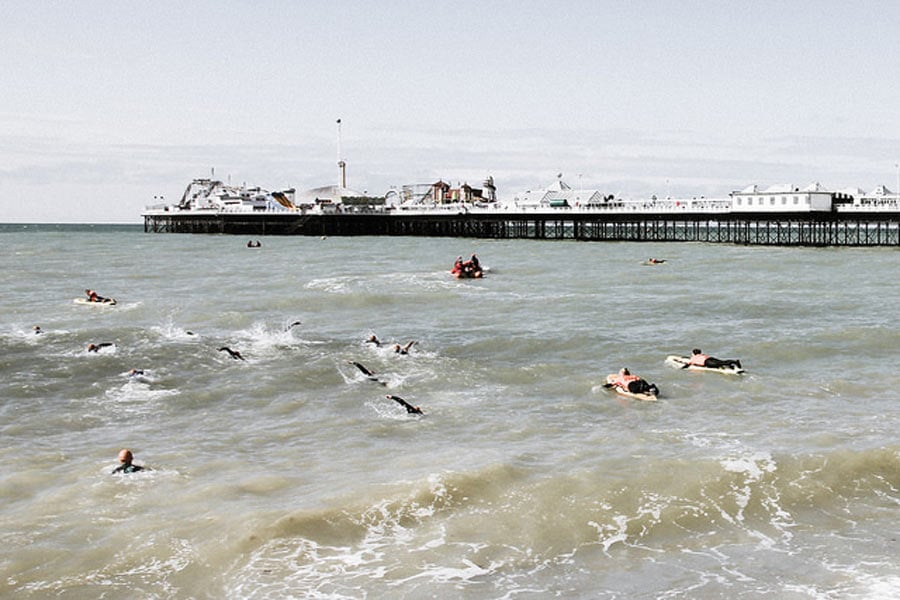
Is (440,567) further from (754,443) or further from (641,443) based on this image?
(754,443)

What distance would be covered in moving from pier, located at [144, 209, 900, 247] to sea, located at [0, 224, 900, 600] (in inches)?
1887

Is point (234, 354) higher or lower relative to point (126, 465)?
higher

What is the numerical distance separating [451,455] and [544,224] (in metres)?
85.8

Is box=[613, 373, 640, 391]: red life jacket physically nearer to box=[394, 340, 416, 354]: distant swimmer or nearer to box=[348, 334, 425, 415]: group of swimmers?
box=[348, 334, 425, 415]: group of swimmers

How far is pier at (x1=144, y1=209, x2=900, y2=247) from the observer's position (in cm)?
8562

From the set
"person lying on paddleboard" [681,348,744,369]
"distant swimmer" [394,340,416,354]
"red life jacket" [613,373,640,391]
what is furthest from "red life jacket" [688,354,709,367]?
"distant swimmer" [394,340,416,354]

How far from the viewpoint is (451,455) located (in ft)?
59.8

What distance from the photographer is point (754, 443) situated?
747 inches

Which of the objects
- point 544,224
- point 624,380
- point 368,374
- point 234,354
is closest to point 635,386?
point 624,380

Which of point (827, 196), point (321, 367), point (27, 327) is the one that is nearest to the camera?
point (321, 367)

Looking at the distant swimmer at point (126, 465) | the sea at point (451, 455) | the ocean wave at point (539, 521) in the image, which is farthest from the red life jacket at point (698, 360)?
the distant swimmer at point (126, 465)

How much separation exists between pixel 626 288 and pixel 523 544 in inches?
1420

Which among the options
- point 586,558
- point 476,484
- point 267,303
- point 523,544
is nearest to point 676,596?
point 586,558

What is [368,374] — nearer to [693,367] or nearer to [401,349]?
[401,349]
